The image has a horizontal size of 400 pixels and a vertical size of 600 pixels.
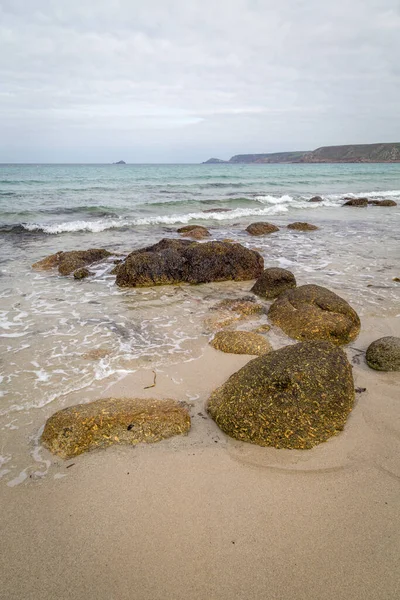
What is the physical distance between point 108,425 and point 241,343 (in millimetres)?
2162

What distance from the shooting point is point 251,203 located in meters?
23.6

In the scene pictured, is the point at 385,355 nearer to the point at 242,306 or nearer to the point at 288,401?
the point at 288,401

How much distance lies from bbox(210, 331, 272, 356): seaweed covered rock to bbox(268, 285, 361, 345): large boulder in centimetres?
59

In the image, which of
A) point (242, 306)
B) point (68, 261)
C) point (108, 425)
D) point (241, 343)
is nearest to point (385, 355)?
point (241, 343)

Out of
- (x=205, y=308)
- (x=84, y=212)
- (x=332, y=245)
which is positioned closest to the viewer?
(x=205, y=308)

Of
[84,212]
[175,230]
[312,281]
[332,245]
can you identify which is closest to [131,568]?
[312,281]

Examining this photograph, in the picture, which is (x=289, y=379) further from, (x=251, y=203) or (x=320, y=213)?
(x=251, y=203)

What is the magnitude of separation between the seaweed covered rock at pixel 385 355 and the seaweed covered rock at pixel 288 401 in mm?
879

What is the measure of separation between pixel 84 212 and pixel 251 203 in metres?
10.7

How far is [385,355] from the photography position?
167 inches

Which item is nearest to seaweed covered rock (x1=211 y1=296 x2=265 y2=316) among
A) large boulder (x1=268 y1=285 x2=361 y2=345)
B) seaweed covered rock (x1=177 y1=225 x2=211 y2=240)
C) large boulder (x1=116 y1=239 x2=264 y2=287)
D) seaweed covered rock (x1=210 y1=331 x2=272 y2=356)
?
large boulder (x1=268 y1=285 x2=361 y2=345)

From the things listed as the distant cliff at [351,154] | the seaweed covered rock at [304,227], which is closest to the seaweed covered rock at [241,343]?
the seaweed covered rock at [304,227]

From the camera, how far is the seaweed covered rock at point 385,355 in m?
4.17

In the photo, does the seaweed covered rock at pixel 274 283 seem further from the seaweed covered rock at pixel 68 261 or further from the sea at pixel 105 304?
the seaweed covered rock at pixel 68 261
